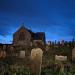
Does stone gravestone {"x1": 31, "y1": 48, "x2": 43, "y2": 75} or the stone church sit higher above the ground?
the stone church

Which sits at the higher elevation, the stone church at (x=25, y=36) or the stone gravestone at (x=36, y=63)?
the stone church at (x=25, y=36)

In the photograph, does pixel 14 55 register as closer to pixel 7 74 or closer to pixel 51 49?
pixel 51 49

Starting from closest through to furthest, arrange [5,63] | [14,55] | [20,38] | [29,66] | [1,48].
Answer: [29,66]
[5,63]
[14,55]
[1,48]
[20,38]

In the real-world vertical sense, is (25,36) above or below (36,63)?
above

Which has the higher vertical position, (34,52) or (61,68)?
(34,52)

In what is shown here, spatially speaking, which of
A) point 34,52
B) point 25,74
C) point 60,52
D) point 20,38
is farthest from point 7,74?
point 20,38

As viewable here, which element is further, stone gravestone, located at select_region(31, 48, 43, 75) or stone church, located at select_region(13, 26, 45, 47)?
stone church, located at select_region(13, 26, 45, 47)

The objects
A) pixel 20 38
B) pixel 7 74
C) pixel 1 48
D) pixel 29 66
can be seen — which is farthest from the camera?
pixel 20 38

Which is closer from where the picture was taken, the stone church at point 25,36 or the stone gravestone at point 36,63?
the stone gravestone at point 36,63

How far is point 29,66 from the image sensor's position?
9.36 metres

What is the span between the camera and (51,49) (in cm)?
1150

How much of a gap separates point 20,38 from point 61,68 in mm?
5887

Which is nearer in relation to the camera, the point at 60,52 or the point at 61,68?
the point at 61,68

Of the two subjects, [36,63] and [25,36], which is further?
[25,36]
